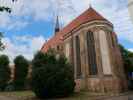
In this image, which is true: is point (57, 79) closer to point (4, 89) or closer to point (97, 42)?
point (97, 42)

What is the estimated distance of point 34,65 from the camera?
2716 cm

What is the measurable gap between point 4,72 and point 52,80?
26.1 meters

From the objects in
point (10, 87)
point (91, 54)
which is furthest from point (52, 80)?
point (10, 87)

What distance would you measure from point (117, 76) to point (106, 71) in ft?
7.78

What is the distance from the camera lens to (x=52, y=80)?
24.4 m

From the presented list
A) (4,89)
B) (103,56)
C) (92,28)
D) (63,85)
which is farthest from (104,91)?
(4,89)

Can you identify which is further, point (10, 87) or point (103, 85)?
point (10, 87)

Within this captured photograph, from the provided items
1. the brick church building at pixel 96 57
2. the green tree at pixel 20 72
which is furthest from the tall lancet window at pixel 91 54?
the green tree at pixel 20 72

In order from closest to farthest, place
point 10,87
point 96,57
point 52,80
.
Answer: point 52,80, point 96,57, point 10,87

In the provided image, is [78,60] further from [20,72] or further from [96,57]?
[20,72]

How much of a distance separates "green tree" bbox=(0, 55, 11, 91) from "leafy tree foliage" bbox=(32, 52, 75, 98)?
75.0ft

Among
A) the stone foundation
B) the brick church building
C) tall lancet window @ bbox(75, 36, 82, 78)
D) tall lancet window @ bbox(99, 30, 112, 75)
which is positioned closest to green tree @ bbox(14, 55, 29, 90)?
the brick church building

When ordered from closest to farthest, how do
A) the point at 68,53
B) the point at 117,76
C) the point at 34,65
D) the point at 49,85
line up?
the point at 49,85 < the point at 34,65 < the point at 117,76 < the point at 68,53

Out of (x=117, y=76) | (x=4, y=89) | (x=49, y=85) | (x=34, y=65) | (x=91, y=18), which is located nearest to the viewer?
(x=49, y=85)
